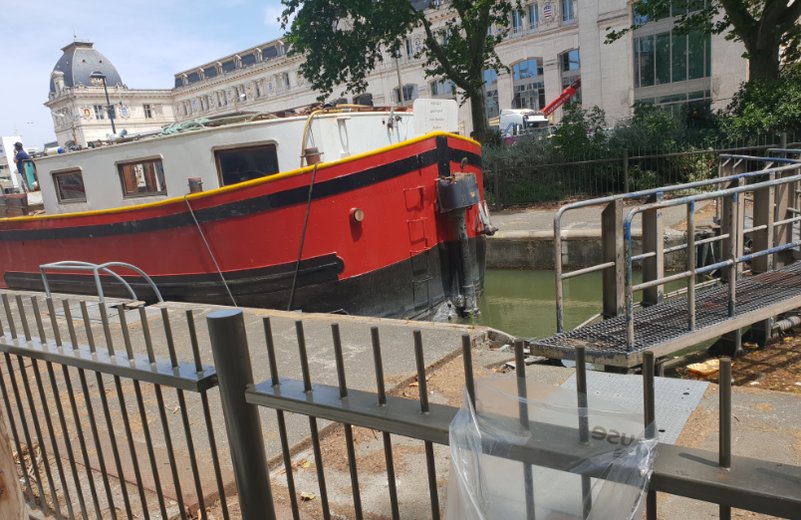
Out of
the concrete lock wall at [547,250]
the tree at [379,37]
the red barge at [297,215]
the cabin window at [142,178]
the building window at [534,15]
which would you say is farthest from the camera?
the building window at [534,15]

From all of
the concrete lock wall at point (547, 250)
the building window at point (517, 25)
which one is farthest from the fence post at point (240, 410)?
the building window at point (517, 25)

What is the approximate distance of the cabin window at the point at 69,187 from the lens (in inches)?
360

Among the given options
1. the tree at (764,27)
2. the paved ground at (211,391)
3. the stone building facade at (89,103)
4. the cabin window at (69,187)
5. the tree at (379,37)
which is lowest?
the paved ground at (211,391)

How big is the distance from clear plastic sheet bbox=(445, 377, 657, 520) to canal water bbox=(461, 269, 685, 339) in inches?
259

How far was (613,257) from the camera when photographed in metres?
5.16

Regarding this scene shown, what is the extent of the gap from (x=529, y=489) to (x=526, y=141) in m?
15.6

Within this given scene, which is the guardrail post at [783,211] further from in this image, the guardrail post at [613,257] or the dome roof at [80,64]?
the dome roof at [80,64]

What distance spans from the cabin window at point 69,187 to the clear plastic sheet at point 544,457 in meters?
9.60

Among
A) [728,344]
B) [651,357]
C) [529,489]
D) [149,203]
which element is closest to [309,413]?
[529,489]

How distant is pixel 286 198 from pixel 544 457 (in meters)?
6.09

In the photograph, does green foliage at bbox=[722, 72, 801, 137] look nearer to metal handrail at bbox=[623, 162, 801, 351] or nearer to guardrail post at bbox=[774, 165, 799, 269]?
guardrail post at bbox=[774, 165, 799, 269]

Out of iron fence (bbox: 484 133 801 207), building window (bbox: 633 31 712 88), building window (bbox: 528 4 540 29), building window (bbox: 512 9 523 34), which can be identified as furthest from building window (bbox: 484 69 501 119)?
iron fence (bbox: 484 133 801 207)

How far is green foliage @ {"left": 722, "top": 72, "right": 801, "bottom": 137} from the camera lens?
38.1 ft

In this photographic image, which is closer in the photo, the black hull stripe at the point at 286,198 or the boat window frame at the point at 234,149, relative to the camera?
the black hull stripe at the point at 286,198
